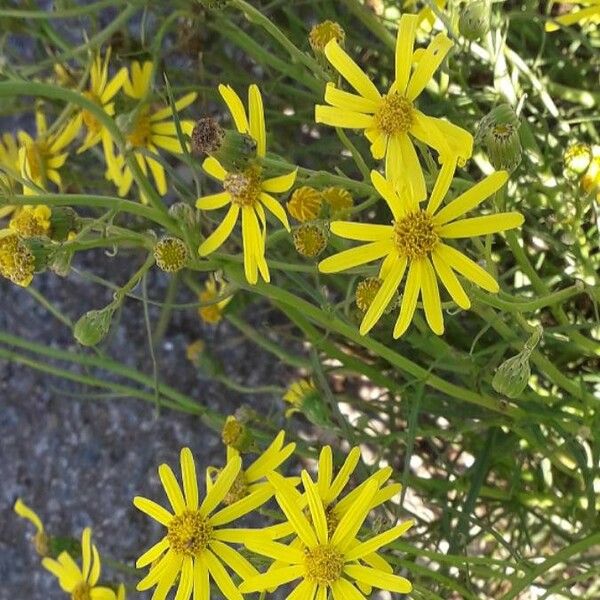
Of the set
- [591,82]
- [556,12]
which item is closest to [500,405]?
[591,82]

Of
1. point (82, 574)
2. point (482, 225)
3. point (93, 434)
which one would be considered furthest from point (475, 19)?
point (93, 434)

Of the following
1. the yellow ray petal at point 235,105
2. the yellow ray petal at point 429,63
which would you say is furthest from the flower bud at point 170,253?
the yellow ray petal at point 429,63

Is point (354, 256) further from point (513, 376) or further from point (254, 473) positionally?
point (254, 473)

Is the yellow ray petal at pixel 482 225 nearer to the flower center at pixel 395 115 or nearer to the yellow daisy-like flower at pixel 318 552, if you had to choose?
the flower center at pixel 395 115

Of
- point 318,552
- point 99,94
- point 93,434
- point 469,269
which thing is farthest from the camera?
point 93,434

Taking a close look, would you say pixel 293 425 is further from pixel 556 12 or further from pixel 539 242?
pixel 556 12
